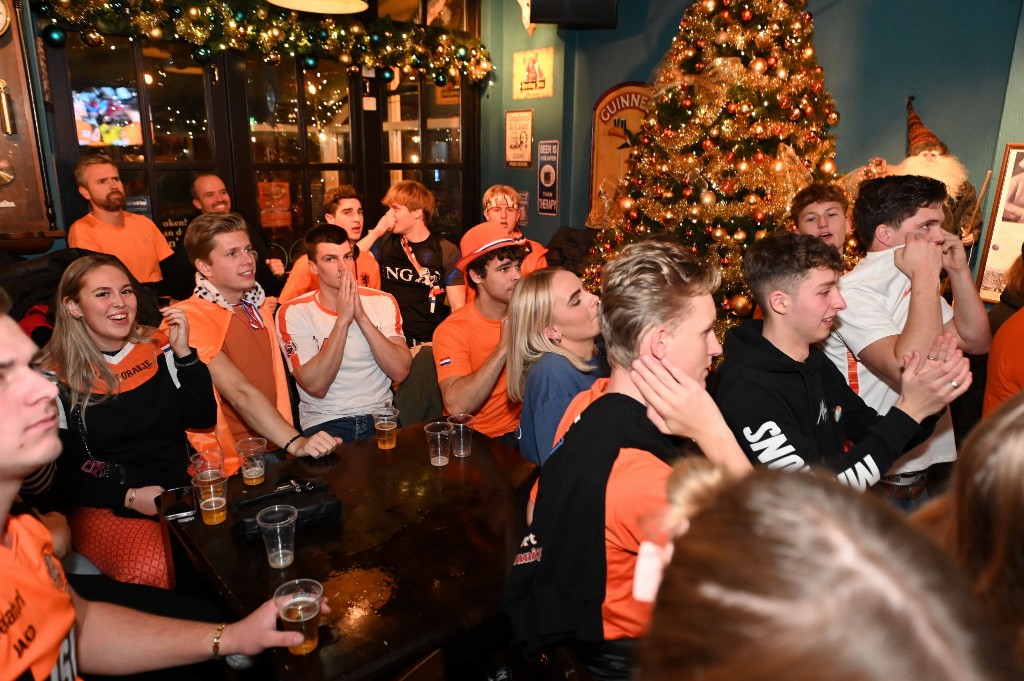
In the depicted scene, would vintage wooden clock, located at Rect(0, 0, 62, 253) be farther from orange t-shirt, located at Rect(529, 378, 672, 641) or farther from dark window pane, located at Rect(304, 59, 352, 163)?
orange t-shirt, located at Rect(529, 378, 672, 641)

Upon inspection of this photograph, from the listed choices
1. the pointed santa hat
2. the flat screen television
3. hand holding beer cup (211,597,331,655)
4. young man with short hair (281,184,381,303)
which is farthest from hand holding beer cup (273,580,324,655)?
the flat screen television

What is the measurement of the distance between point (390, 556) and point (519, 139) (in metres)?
6.09

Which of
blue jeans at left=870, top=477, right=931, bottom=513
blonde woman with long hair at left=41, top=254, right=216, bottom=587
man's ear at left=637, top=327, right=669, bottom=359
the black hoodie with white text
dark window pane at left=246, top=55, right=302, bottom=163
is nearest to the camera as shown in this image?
man's ear at left=637, top=327, right=669, bottom=359

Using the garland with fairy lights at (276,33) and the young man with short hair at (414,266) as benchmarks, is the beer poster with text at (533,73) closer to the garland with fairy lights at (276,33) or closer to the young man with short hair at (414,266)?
the garland with fairy lights at (276,33)

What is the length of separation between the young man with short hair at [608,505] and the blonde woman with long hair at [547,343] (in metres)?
0.71

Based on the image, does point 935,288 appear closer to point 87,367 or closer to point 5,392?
point 5,392

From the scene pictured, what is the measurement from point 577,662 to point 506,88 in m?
6.86

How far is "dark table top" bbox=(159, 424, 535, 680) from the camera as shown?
147 cm

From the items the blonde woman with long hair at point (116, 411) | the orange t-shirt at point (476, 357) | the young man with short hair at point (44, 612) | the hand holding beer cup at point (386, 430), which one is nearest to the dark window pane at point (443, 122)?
the orange t-shirt at point (476, 357)

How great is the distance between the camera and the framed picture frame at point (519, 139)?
7070 mm

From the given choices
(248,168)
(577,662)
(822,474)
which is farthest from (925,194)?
(248,168)

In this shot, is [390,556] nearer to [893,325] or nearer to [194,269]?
[893,325]

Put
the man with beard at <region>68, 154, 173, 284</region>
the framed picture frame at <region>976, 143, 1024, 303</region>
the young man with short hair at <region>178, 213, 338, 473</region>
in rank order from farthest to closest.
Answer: the man with beard at <region>68, 154, 173, 284</region> < the framed picture frame at <region>976, 143, 1024, 303</region> < the young man with short hair at <region>178, 213, 338, 473</region>

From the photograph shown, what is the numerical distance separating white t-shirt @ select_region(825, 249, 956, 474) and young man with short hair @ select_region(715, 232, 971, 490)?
22cm
